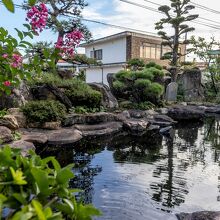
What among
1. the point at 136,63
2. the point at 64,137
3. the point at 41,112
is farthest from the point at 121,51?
the point at 64,137

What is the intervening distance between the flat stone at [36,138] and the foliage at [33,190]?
20.7 feet

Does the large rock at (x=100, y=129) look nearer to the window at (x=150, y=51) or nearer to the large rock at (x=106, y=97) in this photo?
the large rock at (x=106, y=97)

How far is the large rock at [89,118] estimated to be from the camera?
9324mm

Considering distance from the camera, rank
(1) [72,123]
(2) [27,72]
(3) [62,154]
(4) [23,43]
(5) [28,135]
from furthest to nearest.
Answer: (1) [72,123] → (5) [28,135] → (3) [62,154] → (2) [27,72] → (4) [23,43]

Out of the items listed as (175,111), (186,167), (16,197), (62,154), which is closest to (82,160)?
(62,154)

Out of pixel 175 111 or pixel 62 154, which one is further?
pixel 175 111

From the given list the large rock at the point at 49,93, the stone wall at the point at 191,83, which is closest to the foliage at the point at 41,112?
the large rock at the point at 49,93

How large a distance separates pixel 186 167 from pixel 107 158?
189 cm

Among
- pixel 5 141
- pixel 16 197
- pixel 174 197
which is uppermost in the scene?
pixel 16 197

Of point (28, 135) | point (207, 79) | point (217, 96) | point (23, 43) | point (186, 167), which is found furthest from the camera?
point (207, 79)

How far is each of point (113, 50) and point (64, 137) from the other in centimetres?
1729

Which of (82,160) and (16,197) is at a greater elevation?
(16,197)

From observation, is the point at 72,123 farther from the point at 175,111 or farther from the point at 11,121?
the point at 175,111

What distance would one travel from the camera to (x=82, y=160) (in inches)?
252
